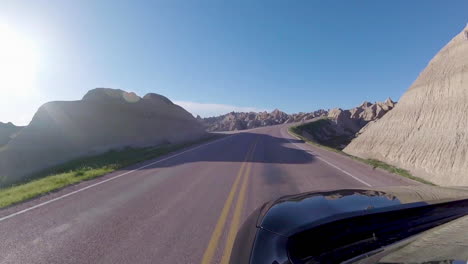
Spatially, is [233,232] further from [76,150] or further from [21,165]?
[76,150]

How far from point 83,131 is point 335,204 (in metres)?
35.5

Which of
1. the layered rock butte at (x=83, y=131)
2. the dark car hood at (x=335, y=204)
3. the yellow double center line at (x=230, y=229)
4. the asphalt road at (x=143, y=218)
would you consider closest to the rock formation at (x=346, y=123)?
the layered rock butte at (x=83, y=131)

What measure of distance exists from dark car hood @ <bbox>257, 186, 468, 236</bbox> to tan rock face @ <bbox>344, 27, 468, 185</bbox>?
15086 millimetres

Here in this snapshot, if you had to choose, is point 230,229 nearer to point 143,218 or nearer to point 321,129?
point 143,218

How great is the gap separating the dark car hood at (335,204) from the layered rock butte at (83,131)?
2495 cm

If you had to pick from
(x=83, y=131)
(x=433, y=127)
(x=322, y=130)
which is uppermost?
(x=83, y=131)

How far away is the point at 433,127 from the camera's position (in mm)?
19312

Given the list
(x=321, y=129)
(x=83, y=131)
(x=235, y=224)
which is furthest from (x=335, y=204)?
(x=321, y=129)

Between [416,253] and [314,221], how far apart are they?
1028 millimetres

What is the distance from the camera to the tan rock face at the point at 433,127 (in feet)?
53.3

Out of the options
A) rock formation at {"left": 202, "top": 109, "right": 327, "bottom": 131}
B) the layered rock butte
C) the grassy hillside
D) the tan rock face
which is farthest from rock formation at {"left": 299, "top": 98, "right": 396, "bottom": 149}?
rock formation at {"left": 202, "top": 109, "right": 327, "bottom": 131}

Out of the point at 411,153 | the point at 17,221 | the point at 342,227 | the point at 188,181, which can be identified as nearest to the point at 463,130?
the point at 411,153

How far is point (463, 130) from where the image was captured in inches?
657

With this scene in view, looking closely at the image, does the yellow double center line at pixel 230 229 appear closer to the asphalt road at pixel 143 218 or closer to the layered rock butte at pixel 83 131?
the asphalt road at pixel 143 218
